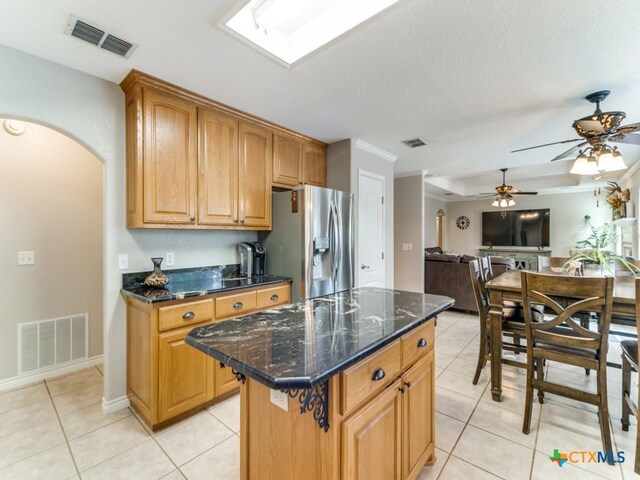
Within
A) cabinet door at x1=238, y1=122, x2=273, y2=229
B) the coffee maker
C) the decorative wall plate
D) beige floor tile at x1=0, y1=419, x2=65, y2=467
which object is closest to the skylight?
cabinet door at x1=238, y1=122, x2=273, y2=229

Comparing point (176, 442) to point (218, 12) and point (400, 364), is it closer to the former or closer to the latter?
point (400, 364)

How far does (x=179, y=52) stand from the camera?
6.09 ft

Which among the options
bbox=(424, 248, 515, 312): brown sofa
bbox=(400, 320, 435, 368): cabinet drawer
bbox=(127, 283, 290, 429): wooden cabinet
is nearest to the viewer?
bbox=(400, 320, 435, 368): cabinet drawer

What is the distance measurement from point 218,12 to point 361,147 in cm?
234

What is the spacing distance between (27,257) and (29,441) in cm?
151

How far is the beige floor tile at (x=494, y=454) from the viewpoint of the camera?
1.63m

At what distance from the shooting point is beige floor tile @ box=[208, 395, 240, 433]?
6.74 ft

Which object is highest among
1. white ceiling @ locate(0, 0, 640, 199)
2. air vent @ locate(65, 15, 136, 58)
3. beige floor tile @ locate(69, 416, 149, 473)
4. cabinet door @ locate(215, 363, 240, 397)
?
air vent @ locate(65, 15, 136, 58)

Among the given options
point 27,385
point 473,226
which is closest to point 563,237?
point 473,226

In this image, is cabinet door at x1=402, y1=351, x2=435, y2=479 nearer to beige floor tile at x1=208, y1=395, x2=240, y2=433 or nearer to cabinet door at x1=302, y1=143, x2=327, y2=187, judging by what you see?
beige floor tile at x1=208, y1=395, x2=240, y2=433

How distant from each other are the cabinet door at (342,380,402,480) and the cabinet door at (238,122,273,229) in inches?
79.7

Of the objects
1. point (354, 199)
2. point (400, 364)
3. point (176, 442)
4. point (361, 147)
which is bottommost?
point (176, 442)

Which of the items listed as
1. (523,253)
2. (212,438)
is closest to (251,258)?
(212,438)

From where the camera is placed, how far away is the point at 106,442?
6.12ft
